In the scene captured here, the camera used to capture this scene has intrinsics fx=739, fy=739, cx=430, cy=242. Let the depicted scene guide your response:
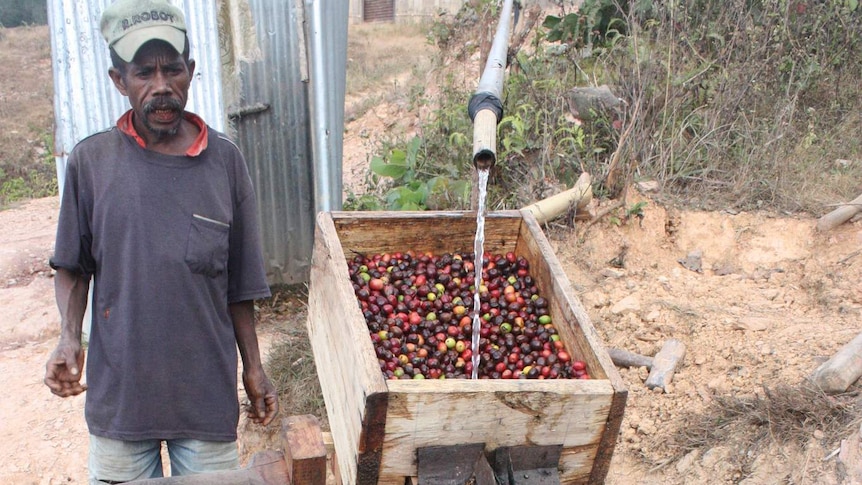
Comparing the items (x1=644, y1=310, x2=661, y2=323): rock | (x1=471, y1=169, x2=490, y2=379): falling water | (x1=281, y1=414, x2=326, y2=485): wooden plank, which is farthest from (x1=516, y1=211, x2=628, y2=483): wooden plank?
(x1=644, y1=310, x2=661, y2=323): rock

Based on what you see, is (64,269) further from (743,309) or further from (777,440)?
(743,309)

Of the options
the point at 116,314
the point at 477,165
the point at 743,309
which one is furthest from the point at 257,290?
the point at 743,309

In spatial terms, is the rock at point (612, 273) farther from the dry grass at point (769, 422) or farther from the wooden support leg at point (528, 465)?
the wooden support leg at point (528, 465)

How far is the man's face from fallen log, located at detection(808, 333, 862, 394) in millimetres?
2761

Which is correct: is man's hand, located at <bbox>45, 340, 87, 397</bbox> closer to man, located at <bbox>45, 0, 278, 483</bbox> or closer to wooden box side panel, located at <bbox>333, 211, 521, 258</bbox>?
man, located at <bbox>45, 0, 278, 483</bbox>

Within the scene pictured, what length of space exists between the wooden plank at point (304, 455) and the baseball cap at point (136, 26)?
117 cm

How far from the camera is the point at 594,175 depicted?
5.22 metres

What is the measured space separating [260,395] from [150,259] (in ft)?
1.98

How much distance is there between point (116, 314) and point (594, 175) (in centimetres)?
380

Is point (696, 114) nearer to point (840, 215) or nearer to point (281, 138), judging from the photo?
point (840, 215)

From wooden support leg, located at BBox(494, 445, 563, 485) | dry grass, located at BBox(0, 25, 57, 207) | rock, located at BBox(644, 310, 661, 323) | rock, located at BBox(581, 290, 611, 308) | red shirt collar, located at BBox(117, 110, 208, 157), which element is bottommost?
dry grass, located at BBox(0, 25, 57, 207)

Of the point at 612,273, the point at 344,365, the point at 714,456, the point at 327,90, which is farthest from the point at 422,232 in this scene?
the point at 327,90

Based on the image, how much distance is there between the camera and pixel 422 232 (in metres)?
3.35

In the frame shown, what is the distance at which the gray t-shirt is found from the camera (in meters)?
2.04
